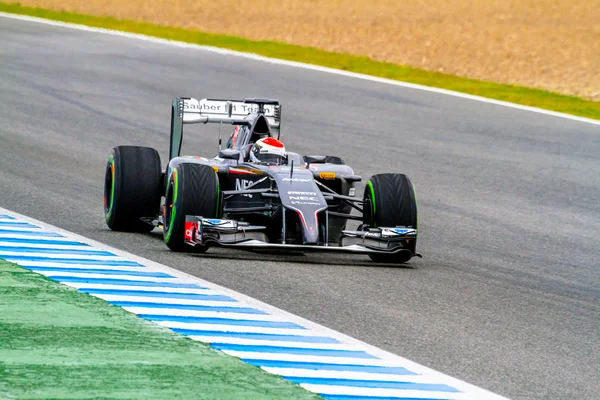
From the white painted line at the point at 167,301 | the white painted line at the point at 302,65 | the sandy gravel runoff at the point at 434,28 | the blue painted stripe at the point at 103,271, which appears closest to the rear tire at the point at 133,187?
the blue painted stripe at the point at 103,271

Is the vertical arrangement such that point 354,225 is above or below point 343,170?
below

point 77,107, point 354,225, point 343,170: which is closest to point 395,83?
point 77,107

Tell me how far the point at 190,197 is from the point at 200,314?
8.29ft

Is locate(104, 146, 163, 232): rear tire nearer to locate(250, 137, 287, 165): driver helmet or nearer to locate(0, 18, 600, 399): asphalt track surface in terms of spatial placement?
locate(0, 18, 600, 399): asphalt track surface

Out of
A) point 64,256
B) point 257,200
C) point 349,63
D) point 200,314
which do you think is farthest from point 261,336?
point 349,63

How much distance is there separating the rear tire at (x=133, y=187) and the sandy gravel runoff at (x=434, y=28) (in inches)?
640

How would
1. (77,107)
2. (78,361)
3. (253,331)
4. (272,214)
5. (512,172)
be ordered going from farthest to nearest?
1. (77,107)
2. (512,172)
3. (272,214)
4. (253,331)
5. (78,361)

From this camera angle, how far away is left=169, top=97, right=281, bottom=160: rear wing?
40.9ft

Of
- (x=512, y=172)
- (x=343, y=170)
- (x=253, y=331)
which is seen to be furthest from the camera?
(x=512, y=172)

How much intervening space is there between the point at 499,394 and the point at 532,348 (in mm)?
1368

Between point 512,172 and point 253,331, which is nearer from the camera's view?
point 253,331

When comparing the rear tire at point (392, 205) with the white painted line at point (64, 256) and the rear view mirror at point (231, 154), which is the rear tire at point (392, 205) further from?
the white painted line at point (64, 256)

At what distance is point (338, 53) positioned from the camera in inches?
1220

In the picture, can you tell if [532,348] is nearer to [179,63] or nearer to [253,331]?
[253,331]
